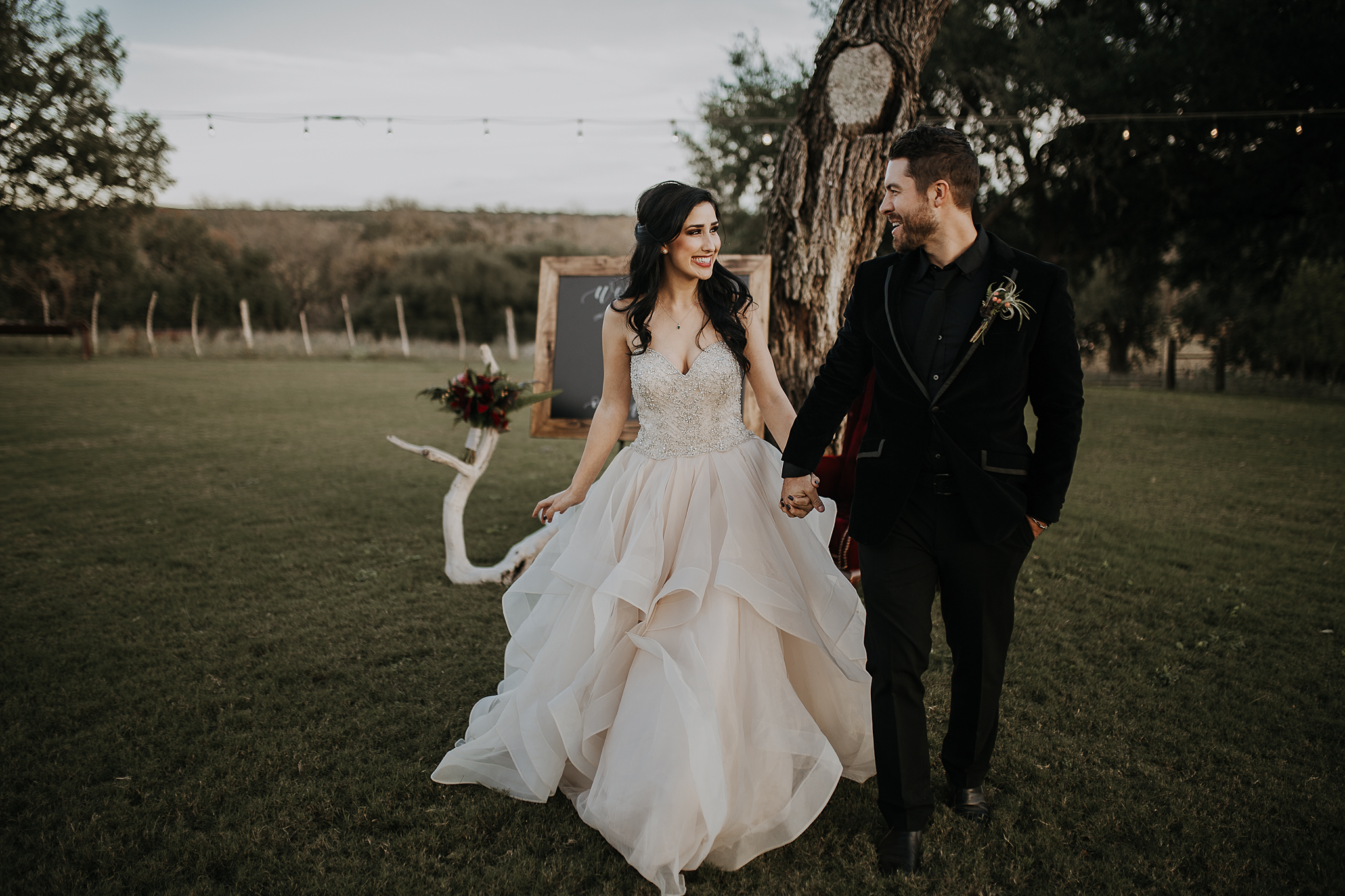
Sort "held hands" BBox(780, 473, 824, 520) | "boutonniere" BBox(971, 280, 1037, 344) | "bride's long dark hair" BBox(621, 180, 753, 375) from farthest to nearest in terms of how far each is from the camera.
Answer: "bride's long dark hair" BBox(621, 180, 753, 375) → "held hands" BBox(780, 473, 824, 520) → "boutonniere" BBox(971, 280, 1037, 344)

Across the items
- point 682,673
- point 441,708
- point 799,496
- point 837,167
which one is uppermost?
point 837,167

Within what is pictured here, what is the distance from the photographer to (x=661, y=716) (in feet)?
7.80

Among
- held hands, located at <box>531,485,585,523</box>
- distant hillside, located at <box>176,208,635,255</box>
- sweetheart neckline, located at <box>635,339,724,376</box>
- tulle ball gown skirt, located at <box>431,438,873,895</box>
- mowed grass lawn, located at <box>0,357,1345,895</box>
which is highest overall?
distant hillside, located at <box>176,208,635,255</box>

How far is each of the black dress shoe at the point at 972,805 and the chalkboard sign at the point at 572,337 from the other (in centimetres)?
310

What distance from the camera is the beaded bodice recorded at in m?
2.93

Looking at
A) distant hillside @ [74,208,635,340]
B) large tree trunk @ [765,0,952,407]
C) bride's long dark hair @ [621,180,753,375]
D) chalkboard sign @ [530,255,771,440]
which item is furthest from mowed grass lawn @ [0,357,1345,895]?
distant hillside @ [74,208,635,340]

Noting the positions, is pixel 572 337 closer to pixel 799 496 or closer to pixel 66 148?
pixel 799 496

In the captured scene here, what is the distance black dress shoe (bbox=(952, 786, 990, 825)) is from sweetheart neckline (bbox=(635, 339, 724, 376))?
1762 mm

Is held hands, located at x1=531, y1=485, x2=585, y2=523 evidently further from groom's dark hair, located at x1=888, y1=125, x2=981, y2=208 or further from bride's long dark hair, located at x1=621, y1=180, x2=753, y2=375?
groom's dark hair, located at x1=888, y1=125, x2=981, y2=208

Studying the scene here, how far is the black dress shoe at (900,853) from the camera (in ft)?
7.89

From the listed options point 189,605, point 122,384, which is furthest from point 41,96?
point 189,605

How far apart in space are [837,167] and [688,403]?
2662mm

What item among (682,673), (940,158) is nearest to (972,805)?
(682,673)

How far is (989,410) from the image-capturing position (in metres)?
2.34
